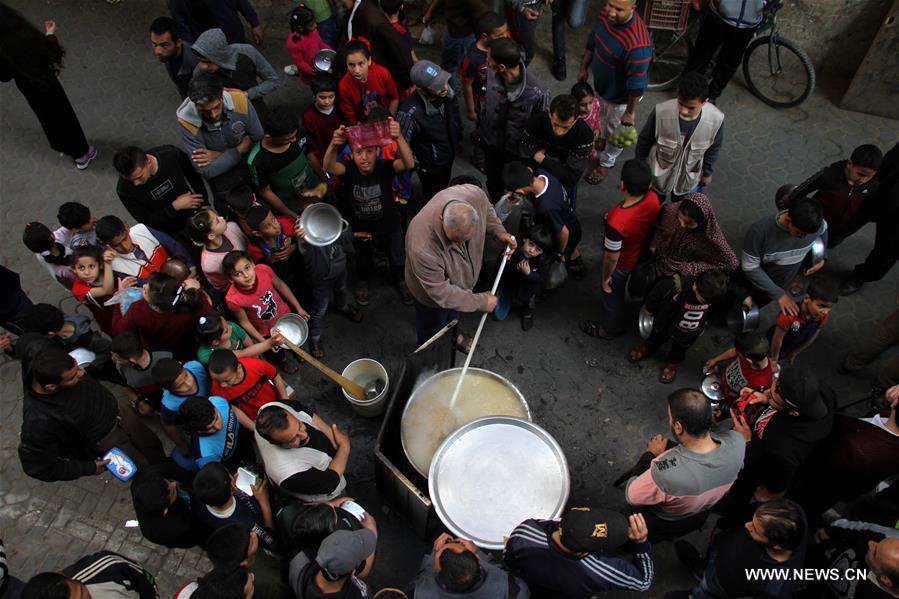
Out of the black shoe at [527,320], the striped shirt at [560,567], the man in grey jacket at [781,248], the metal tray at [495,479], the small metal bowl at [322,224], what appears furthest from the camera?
the black shoe at [527,320]

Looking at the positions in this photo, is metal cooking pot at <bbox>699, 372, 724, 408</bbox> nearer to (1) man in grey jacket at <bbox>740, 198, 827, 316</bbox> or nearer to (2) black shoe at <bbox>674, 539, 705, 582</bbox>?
(1) man in grey jacket at <bbox>740, 198, 827, 316</bbox>

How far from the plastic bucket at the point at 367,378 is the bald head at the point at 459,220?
4.71 ft

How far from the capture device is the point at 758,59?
780cm

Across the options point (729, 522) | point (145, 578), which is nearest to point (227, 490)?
point (145, 578)

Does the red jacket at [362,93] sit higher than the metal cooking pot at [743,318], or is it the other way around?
the red jacket at [362,93]

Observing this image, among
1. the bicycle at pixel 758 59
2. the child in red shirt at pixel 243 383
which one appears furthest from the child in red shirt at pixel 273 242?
the bicycle at pixel 758 59

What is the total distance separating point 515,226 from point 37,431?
376cm

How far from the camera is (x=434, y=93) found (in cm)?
510

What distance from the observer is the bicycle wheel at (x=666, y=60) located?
7824 mm

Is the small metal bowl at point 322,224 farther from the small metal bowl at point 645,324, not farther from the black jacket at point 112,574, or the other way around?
the small metal bowl at point 645,324

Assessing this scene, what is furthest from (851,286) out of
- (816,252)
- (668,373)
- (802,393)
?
(802,393)

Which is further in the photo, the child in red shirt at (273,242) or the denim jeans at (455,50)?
the denim jeans at (455,50)

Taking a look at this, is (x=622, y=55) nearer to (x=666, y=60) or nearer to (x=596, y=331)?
(x=666, y=60)

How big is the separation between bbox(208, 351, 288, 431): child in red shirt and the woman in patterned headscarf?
3.26 metres
